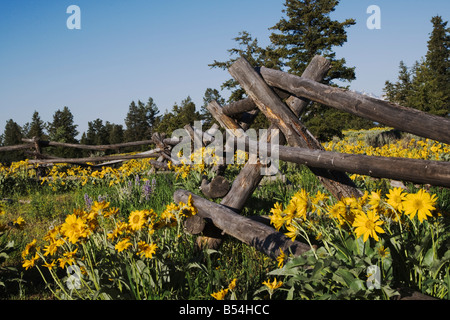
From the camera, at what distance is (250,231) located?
2.90 metres

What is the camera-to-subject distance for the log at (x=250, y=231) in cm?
255

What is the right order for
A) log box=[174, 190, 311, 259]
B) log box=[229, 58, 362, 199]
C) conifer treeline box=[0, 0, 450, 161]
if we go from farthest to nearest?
conifer treeline box=[0, 0, 450, 161] < log box=[229, 58, 362, 199] < log box=[174, 190, 311, 259]

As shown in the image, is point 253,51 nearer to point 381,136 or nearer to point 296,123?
point 381,136

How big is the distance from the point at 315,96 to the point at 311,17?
1959cm

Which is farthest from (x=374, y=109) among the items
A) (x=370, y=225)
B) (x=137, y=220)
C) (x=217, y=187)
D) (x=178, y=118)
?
(x=178, y=118)

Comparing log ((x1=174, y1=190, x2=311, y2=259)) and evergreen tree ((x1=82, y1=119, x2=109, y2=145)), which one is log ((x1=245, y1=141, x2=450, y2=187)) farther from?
evergreen tree ((x1=82, y1=119, x2=109, y2=145))

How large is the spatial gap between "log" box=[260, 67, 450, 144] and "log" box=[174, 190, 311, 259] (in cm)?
105

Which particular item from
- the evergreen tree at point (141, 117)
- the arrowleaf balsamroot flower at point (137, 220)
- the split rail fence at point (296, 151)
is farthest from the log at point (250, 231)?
the evergreen tree at point (141, 117)

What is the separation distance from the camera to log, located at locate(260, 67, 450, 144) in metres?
2.03

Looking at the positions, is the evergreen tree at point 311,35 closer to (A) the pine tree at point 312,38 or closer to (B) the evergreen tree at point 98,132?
(A) the pine tree at point 312,38

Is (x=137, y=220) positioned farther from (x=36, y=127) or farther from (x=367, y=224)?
(x=36, y=127)

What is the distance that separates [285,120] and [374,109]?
1015mm

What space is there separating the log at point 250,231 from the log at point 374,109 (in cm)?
105

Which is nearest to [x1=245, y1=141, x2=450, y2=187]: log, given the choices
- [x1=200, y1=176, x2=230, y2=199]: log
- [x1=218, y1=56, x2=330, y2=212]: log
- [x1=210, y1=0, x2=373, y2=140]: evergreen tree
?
[x1=218, y1=56, x2=330, y2=212]: log
